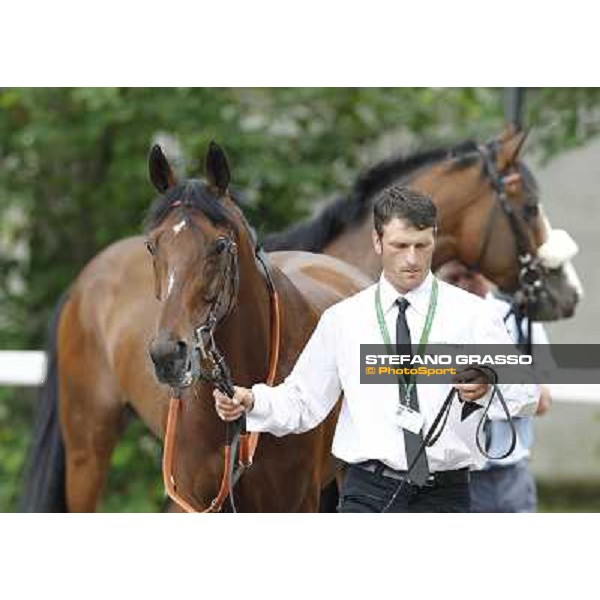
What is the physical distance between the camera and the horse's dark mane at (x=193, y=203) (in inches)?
146

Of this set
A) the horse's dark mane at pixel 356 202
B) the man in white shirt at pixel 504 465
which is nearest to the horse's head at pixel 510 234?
the horse's dark mane at pixel 356 202

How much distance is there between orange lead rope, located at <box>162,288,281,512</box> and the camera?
154 inches

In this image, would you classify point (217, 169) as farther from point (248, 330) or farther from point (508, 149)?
point (508, 149)

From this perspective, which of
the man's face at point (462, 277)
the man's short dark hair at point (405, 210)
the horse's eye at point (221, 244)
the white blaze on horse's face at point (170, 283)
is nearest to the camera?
the man's short dark hair at point (405, 210)

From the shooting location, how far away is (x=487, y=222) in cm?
615

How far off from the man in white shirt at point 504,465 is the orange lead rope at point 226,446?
1.54 meters

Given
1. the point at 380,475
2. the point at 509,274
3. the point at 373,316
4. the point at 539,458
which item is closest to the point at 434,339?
the point at 373,316

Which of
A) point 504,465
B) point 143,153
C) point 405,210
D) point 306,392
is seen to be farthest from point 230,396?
point 143,153

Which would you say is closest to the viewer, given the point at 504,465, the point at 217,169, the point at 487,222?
the point at 217,169

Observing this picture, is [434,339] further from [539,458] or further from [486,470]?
[539,458]

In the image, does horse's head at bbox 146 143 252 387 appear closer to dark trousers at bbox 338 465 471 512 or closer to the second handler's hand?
the second handler's hand

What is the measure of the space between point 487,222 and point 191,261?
281cm

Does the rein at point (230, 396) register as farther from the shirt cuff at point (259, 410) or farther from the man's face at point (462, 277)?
the man's face at point (462, 277)

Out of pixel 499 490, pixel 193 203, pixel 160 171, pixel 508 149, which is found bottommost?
pixel 499 490
